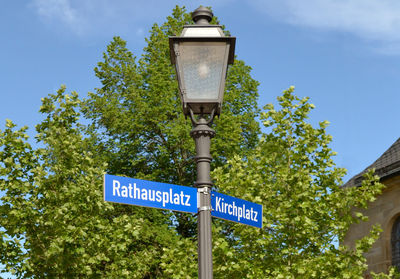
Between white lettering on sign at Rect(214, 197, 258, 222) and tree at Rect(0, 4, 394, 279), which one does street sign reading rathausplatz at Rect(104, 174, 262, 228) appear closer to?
white lettering on sign at Rect(214, 197, 258, 222)

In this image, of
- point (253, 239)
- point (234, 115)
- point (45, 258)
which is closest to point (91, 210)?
point (45, 258)

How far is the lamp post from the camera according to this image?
6.36m

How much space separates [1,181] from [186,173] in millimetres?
12580

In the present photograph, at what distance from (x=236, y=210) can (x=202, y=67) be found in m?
1.62

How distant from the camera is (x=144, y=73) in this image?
100ft

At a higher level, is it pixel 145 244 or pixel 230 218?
pixel 145 244

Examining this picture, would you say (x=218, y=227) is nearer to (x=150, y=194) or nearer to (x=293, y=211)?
(x=293, y=211)

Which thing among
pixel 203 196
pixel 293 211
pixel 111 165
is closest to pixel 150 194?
pixel 203 196

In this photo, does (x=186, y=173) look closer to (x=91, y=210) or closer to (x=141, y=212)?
(x=141, y=212)

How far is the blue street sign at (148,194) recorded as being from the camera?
6191 mm

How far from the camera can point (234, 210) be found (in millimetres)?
6836

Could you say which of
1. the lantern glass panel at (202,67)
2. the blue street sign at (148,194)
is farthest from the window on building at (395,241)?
the lantern glass panel at (202,67)

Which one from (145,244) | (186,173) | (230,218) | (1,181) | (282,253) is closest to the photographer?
(230,218)

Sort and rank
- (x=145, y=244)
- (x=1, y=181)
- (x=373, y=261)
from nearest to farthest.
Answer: (x=1, y=181), (x=373, y=261), (x=145, y=244)
